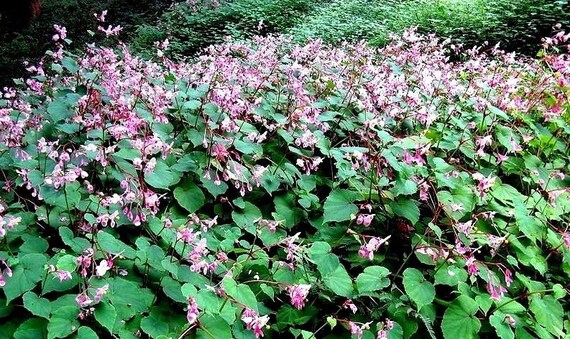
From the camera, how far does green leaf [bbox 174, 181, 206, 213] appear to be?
2.28 meters

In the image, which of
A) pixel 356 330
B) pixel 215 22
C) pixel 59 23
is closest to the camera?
pixel 356 330

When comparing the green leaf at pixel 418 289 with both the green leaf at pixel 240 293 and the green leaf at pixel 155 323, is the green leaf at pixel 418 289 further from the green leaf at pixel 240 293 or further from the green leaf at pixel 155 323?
the green leaf at pixel 155 323

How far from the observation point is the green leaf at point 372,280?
1.95 metres

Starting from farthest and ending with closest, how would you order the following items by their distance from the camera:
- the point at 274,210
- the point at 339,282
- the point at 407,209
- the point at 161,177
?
the point at 274,210 → the point at 407,209 → the point at 161,177 → the point at 339,282

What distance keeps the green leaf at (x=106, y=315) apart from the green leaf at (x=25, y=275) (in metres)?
0.27

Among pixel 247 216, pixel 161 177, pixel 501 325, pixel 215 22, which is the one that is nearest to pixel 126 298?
pixel 161 177

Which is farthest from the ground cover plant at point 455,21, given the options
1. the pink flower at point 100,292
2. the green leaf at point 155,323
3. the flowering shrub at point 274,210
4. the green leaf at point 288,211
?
the pink flower at point 100,292

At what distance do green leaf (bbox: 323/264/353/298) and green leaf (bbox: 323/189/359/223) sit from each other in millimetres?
232

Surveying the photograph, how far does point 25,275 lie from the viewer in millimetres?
1703

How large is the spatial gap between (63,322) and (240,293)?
0.56 m

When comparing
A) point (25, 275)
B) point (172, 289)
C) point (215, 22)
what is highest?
point (25, 275)

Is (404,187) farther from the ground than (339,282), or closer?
farther from the ground

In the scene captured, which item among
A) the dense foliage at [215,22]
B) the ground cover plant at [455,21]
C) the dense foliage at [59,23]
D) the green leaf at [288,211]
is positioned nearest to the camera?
the green leaf at [288,211]

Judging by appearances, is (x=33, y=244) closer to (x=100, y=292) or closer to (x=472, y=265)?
(x=100, y=292)
